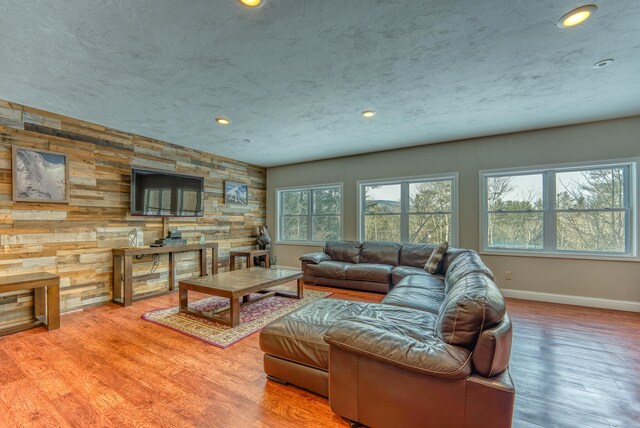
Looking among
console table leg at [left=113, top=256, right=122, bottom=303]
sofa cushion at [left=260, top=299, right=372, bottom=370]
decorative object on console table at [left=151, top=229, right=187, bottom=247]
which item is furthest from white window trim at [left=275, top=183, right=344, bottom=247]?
sofa cushion at [left=260, top=299, right=372, bottom=370]

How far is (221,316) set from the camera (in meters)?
3.26

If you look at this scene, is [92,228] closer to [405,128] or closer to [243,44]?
[243,44]

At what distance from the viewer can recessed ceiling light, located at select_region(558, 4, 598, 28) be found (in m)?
1.76

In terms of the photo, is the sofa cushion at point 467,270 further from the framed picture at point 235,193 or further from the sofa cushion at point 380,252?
the framed picture at point 235,193

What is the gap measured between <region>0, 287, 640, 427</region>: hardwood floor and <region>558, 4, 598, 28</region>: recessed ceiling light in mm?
2545

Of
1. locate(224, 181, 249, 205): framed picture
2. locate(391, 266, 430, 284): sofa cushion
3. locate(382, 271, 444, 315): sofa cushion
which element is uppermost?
locate(224, 181, 249, 205): framed picture

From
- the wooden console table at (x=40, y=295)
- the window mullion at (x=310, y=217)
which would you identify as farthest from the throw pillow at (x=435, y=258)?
the wooden console table at (x=40, y=295)

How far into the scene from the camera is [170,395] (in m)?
1.90

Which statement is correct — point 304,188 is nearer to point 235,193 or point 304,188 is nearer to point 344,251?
point 235,193

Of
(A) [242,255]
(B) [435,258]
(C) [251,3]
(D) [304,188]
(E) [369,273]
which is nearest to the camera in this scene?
(C) [251,3]

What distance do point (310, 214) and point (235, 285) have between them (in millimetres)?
3307

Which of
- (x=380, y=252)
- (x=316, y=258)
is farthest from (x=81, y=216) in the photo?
(x=380, y=252)

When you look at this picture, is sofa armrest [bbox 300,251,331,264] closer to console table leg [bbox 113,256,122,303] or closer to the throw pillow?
the throw pillow

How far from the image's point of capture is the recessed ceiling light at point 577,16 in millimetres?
1758
